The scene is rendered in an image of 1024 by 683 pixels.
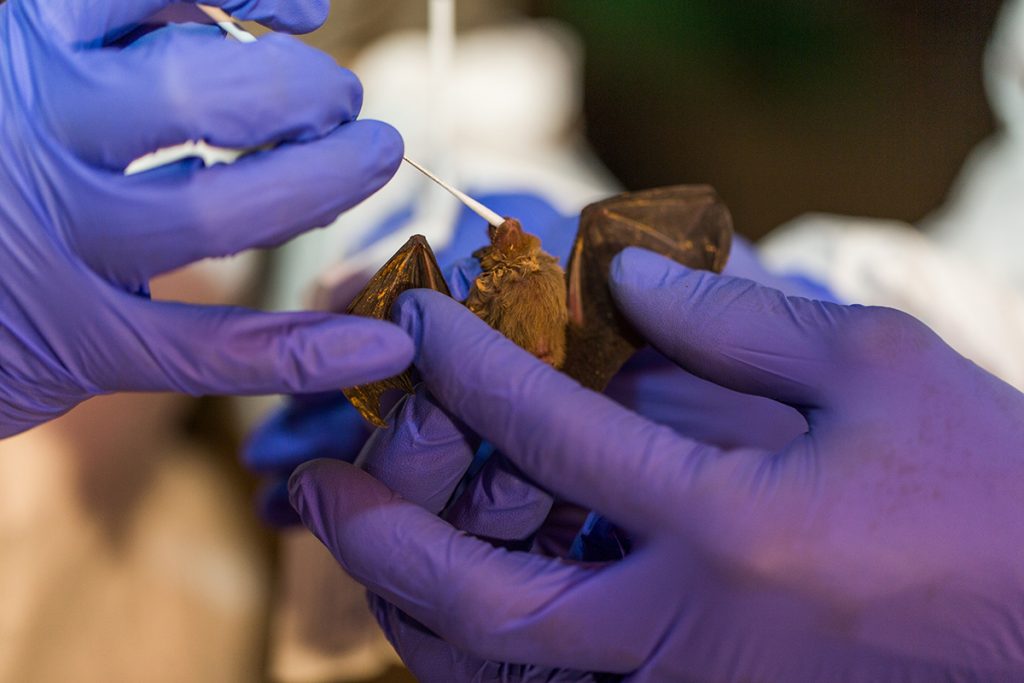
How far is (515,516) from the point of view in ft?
3.07

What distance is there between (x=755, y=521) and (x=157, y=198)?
0.72 meters

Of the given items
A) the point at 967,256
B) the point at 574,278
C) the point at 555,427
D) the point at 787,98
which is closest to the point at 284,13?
the point at 574,278

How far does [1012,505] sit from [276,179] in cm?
90

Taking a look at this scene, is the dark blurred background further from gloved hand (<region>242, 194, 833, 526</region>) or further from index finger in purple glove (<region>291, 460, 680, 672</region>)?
index finger in purple glove (<region>291, 460, 680, 672</region>)

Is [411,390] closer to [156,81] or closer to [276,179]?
[276,179]

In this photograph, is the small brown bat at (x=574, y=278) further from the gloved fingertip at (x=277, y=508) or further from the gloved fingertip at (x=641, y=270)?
the gloved fingertip at (x=277, y=508)

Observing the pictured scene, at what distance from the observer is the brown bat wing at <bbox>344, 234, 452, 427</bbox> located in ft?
2.99

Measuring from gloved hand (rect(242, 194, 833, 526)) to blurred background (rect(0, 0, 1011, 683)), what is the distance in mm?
132

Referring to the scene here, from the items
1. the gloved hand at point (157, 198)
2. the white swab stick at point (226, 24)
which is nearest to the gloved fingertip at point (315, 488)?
the gloved hand at point (157, 198)

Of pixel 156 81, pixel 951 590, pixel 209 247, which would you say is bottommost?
pixel 951 590

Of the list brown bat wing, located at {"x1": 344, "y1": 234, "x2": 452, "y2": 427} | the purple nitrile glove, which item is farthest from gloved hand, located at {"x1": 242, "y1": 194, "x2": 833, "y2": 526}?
brown bat wing, located at {"x1": 344, "y1": 234, "x2": 452, "y2": 427}

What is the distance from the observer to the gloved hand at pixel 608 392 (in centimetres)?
113

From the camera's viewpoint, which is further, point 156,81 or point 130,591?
point 130,591

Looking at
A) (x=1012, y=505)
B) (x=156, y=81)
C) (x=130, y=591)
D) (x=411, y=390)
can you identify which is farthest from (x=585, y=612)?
(x=130, y=591)
